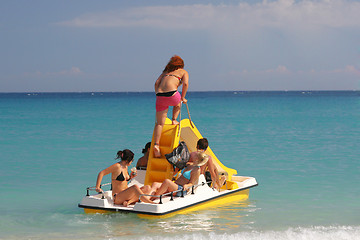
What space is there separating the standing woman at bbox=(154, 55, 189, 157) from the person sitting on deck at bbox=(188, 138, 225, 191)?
66 centimetres

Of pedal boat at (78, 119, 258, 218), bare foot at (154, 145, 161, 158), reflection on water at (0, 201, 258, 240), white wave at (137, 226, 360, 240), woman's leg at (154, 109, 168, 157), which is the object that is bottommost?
white wave at (137, 226, 360, 240)

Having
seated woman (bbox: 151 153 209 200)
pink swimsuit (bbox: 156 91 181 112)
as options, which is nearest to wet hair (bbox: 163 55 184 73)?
pink swimsuit (bbox: 156 91 181 112)

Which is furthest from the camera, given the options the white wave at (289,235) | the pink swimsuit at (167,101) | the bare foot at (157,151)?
the pink swimsuit at (167,101)

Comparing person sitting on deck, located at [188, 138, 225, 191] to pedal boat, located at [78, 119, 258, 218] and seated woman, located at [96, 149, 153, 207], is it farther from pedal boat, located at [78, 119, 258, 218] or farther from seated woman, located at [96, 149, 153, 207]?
seated woman, located at [96, 149, 153, 207]

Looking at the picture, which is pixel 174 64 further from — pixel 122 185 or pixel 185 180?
pixel 122 185

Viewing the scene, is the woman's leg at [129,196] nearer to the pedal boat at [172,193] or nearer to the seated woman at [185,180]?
the pedal boat at [172,193]

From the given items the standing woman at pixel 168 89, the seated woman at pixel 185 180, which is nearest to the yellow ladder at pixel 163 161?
the standing woman at pixel 168 89

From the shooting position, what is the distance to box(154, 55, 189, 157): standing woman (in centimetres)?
930

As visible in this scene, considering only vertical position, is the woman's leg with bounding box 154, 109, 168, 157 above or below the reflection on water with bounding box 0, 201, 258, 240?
above

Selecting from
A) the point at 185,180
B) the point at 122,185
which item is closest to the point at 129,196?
the point at 122,185

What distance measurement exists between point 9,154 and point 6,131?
37.0 ft

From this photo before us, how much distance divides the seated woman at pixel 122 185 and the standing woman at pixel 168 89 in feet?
2.75

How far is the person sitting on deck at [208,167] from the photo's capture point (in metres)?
9.09

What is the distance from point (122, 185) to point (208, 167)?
152 centimetres
